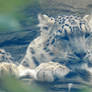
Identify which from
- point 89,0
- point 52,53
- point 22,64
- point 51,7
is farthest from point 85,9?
point 22,64

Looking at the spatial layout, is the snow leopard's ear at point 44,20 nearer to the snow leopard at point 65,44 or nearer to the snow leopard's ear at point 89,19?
the snow leopard at point 65,44

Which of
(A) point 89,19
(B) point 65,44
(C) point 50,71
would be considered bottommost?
(C) point 50,71

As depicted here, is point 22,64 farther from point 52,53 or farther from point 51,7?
point 51,7

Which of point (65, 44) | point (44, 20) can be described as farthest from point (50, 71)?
point (44, 20)

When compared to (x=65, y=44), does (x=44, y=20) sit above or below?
above

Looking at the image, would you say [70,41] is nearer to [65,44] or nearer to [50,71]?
[65,44]
